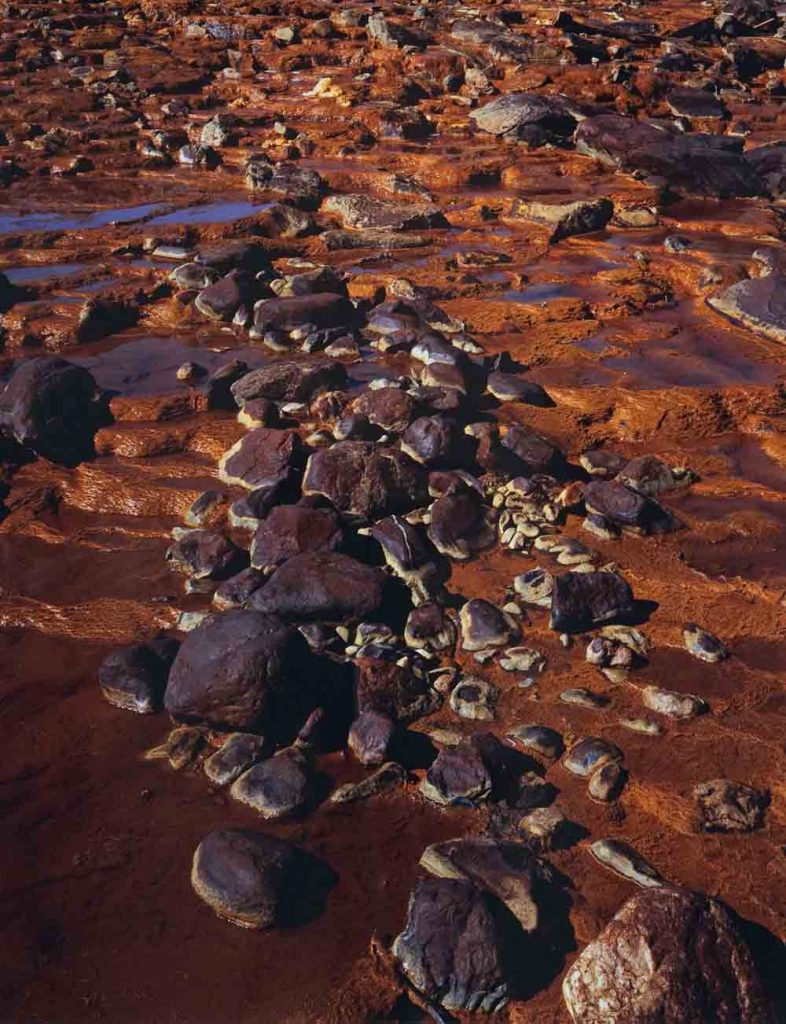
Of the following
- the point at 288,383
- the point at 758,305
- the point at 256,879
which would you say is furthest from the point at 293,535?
the point at 758,305

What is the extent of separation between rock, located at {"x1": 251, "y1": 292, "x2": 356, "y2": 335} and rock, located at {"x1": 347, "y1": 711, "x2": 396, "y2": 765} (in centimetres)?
357

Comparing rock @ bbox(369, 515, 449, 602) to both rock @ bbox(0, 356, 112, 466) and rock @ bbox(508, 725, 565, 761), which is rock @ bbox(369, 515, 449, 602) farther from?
rock @ bbox(0, 356, 112, 466)

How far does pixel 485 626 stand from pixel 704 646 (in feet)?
3.11

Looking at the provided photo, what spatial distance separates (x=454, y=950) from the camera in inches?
107

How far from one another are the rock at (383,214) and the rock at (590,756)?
5.77 metres

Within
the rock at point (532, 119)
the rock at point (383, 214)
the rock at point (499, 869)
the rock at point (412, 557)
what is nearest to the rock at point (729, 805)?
the rock at point (499, 869)

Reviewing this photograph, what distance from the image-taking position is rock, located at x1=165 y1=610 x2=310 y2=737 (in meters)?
3.44

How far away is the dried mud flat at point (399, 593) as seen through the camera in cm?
285

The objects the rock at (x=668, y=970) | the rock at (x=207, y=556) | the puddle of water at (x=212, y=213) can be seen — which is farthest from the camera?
the puddle of water at (x=212, y=213)

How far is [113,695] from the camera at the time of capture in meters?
3.81

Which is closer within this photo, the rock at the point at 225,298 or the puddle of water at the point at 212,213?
the rock at the point at 225,298

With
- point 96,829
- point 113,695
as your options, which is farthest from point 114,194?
point 96,829

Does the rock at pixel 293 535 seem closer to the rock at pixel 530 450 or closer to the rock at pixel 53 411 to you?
the rock at pixel 530 450

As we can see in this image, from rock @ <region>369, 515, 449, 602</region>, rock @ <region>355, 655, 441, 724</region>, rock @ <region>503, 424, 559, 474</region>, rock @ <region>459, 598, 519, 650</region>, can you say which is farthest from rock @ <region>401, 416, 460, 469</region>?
rock @ <region>355, 655, 441, 724</region>
